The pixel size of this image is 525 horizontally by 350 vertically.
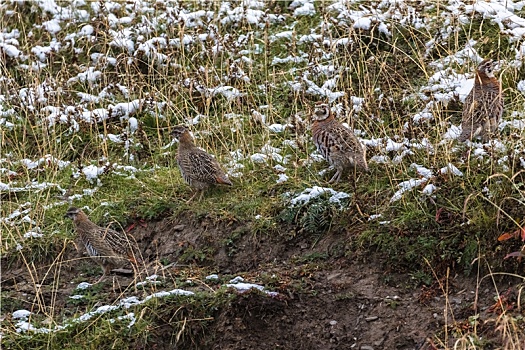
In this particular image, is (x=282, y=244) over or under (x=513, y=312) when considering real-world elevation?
under

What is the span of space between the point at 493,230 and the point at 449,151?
3.82ft

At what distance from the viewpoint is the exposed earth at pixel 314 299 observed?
7023mm

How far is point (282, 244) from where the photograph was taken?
8555 mm

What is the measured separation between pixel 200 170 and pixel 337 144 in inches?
59.1

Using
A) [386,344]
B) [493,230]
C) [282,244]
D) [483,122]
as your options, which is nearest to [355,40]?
[483,122]

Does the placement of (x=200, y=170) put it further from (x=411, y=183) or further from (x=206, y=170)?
(x=411, y=183)

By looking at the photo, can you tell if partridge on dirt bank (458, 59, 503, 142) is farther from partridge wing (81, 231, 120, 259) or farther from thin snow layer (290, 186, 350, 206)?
partridge wing (81, 231, 120, 259)

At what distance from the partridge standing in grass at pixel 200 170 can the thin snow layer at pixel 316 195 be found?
1.03 m

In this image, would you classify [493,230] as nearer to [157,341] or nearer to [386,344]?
[386,344]

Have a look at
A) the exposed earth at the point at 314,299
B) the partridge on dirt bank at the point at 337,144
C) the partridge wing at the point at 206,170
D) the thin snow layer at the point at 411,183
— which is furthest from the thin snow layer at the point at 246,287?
→ the partridge wing at the point at 206,170

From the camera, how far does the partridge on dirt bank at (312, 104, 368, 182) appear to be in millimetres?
8875

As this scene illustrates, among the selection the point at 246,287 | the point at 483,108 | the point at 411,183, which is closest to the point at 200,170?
the point at 246,287

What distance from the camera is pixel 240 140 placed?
10.2 m

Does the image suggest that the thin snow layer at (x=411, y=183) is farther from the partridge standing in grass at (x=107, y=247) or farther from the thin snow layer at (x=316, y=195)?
the partridge standing in grass at (x=107, y=247)
